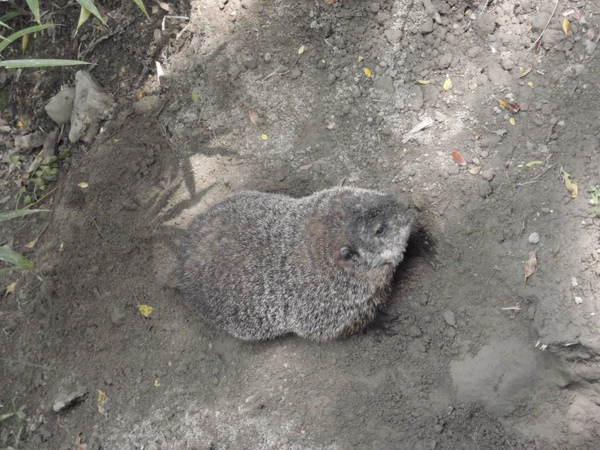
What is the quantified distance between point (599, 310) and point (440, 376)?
1225 mm

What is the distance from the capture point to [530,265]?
3.99 m

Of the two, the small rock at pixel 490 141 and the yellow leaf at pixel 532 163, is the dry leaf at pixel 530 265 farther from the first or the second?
the small rock at pixel 490 141

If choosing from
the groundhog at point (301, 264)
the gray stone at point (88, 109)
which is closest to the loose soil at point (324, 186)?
the gray stone at point (88, 109)

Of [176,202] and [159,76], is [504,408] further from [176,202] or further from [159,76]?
[159,76]

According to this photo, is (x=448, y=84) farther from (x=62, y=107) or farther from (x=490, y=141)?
(x=62, y=107)

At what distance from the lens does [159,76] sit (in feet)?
18.2

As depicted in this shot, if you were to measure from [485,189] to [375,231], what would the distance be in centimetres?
95

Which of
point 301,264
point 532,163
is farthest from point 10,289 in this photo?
point 532,163

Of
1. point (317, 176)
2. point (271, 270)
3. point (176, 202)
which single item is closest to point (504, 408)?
point (271, 270)

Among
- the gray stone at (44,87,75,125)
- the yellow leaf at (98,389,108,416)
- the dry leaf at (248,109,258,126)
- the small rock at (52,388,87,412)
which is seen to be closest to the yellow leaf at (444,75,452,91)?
the dry leaf at (248,109,258,126)

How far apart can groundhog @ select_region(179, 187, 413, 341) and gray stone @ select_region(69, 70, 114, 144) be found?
6.25 ft

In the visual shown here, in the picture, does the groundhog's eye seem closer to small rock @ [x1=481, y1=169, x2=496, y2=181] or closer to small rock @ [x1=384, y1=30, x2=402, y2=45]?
small rock @ [x1=481, y1=169, x2=496, y2=181]

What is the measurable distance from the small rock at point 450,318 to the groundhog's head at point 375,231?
575 mm

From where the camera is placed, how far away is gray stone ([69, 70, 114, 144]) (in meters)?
5.59
